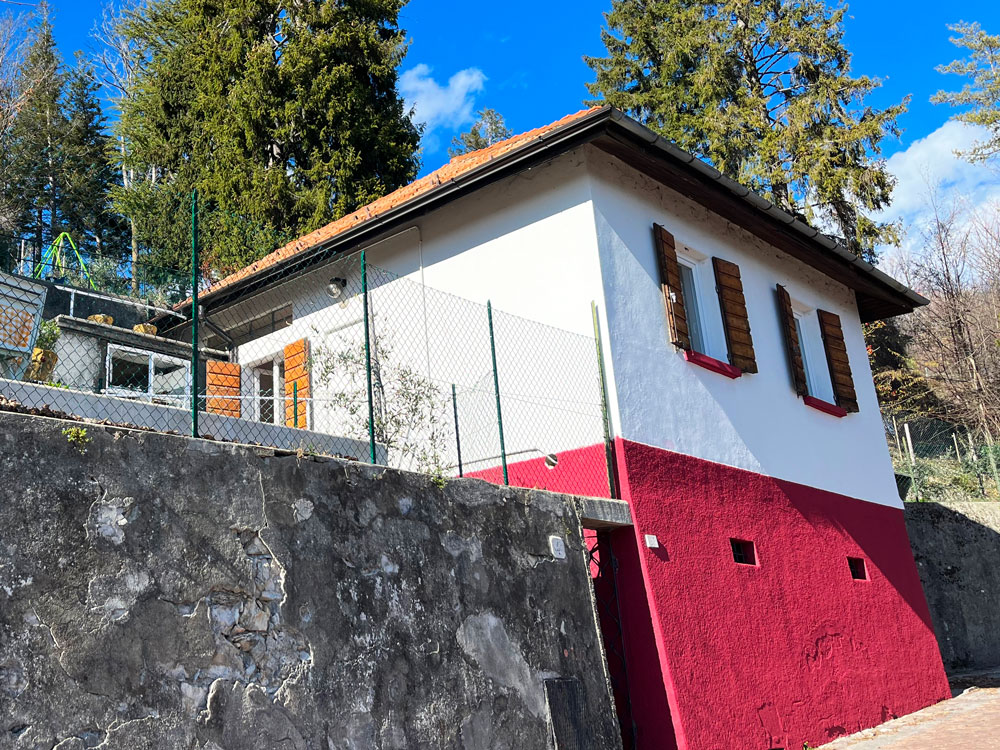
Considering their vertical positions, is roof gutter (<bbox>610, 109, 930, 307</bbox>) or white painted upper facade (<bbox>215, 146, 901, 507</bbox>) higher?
roof gutter (<bbox>610, 109, 930, 307</bbox>)

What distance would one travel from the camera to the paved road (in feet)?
27.0

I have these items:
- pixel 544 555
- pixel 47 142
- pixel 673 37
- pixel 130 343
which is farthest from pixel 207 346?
pixel 47 142

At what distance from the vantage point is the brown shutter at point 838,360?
473 inches

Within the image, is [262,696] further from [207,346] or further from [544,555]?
[207,346]

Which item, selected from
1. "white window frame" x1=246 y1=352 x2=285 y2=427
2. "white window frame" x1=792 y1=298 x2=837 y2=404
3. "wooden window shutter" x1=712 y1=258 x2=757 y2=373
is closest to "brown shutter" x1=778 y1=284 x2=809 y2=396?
"white window frame" x1=792 y1=298 x2=837 y2=404

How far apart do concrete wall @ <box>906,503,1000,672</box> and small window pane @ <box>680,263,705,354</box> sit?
6.24m

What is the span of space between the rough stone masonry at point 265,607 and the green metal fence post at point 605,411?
139cm

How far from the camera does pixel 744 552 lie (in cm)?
924

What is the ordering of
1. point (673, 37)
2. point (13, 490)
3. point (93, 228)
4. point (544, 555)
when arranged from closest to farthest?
point (13, 490) < point (544, 555) < point (673, 37) < point (93, 228)

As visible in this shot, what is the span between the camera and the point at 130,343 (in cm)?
1171

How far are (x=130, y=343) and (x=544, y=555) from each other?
6.97 metres

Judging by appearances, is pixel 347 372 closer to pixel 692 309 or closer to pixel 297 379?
pixel 297 379

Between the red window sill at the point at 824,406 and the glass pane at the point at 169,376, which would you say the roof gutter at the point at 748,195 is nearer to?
the red window sill at the point at 824,406

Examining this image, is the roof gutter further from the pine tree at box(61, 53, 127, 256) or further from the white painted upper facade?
the pine tree at box(61, 53, 127, 256)
